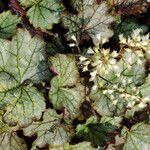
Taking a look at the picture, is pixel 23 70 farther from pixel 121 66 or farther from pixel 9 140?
pixel 121 66

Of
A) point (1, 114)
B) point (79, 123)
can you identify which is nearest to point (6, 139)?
point (1, 114)

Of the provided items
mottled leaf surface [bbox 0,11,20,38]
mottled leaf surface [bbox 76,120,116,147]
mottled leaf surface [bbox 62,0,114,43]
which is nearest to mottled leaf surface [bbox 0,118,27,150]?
mottled leaf surface [bbox 76,120,116,147]

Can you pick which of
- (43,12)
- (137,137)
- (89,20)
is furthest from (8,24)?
(137,137)

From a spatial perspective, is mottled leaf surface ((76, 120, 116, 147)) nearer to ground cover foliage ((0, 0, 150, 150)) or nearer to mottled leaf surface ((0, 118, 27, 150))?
ground cover foliage ((0, 0, 150, 150))

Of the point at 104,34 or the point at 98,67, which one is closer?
the point at 98,67

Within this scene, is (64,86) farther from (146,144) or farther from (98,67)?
(146,144)

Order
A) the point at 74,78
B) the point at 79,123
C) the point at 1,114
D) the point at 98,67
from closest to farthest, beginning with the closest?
1. the point at 98,67
2. the point at 74,78
3. the point at 1,114
4. the point at 79,123

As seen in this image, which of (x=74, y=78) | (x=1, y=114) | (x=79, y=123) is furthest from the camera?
(x=79, y=123)

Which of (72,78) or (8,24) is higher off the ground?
(8,24)
